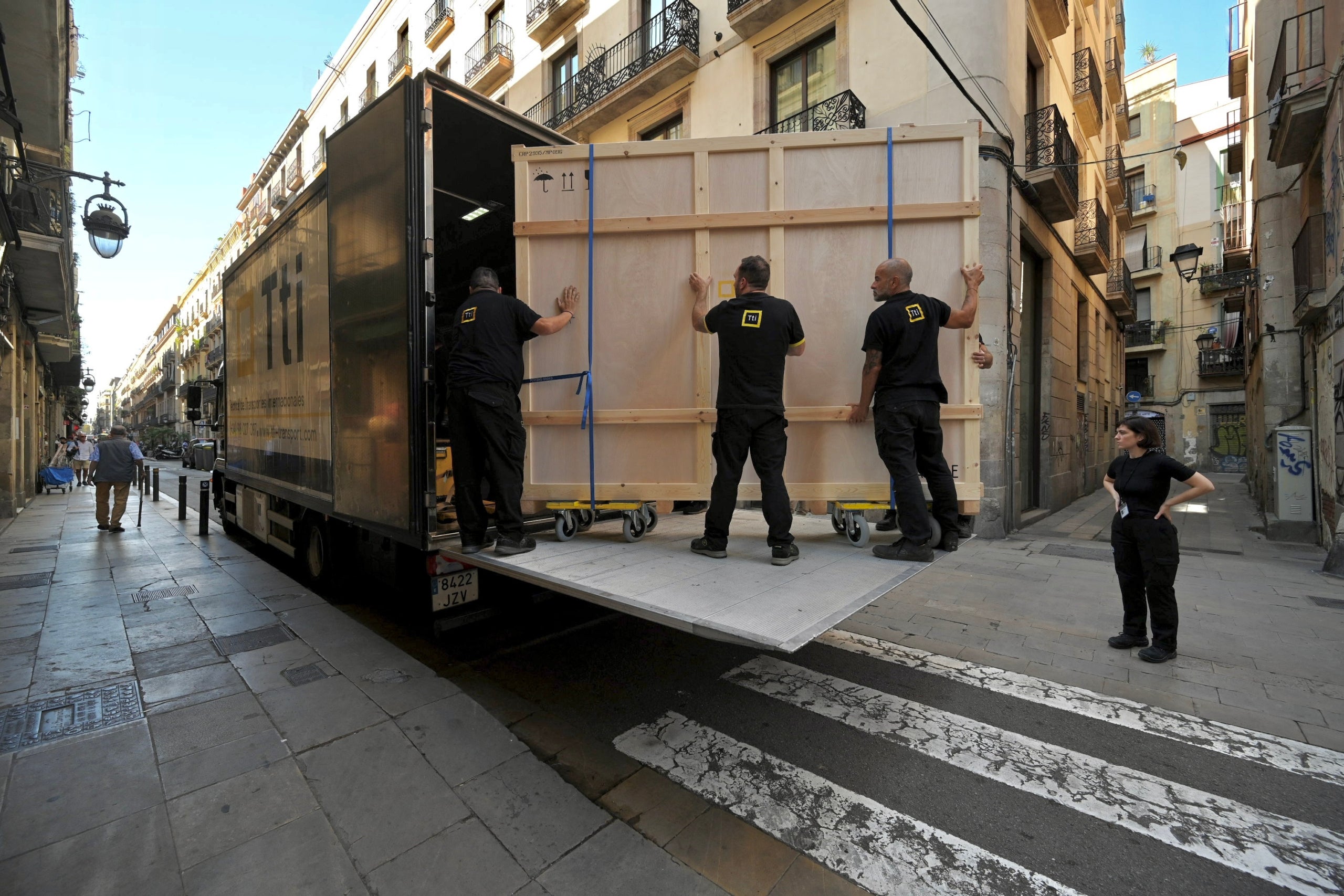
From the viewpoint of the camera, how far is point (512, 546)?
353cm

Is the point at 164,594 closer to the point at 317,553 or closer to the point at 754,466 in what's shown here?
the point at 317,553

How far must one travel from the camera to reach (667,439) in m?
3.99

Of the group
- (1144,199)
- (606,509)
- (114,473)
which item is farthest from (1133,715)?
(1144,199)

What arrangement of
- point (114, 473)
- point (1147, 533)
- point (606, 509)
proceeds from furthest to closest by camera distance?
point (114, 473) → point (1147, 533) → point (606, 509)

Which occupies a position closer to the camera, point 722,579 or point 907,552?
point 722,579

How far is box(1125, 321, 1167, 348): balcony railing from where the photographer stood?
27078 millimetres

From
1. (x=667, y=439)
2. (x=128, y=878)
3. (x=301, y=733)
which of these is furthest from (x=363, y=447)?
(x=128, y=878)

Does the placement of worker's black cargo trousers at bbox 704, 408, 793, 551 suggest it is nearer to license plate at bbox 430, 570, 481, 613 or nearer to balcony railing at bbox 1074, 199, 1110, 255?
license plate at bbox 430, 570, 481, 613

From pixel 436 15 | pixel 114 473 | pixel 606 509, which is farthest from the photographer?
pixel 436 15

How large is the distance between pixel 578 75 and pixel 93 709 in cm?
1664

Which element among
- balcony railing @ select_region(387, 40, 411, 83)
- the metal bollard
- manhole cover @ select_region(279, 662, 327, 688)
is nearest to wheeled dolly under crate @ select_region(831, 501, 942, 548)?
manhole cover @ select_region(279, 662, 327, 688)

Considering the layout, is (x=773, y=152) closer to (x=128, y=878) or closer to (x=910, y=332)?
(x=910, y=332)

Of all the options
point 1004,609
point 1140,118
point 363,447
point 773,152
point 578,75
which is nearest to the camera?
point 773,152

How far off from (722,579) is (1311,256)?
37.1 ft
